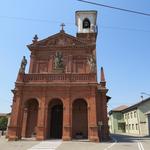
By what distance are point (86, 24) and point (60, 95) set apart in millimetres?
17137

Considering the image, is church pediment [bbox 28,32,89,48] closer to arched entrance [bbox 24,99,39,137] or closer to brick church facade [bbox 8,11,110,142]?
brick church facade [bbox 8,11,110,142]

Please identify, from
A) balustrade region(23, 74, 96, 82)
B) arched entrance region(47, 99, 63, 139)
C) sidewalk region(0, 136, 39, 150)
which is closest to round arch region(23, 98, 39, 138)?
arched entrance region(47, 99, 63, 139)

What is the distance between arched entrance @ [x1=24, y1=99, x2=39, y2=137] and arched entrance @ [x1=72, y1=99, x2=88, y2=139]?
4.81 metres

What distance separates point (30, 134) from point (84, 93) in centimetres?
867

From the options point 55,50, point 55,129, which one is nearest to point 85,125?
point 55,129

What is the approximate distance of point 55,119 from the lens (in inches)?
1006

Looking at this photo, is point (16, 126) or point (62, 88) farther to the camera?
point (62, 88)

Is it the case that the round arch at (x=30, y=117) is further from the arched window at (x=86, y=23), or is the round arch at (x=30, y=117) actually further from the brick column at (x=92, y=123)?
the arched window at (x=86, y=23)

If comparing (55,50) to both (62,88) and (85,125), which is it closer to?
(62,88)

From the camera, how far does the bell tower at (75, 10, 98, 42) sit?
109 feet

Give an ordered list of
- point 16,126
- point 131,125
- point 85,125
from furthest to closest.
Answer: point 131,125, point 85,125, point 16,126

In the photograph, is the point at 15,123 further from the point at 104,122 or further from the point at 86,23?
the point at 86,23

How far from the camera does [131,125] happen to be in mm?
50000

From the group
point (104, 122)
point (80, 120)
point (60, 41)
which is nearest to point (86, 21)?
point (60, 41)
